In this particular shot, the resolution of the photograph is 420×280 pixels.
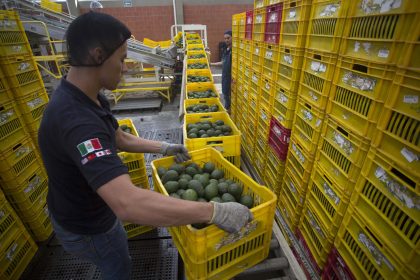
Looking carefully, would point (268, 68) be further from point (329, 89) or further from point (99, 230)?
point (99, 230)

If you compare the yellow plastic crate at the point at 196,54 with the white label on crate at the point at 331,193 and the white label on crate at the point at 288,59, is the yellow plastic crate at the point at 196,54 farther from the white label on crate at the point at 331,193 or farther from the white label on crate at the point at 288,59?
the white label on crate at the point at 331,193

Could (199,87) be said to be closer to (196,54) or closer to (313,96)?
(196,54)

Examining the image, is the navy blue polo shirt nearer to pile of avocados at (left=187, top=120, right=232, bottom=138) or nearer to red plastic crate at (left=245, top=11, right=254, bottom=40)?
pile of avocados at (left=187, top=120, right=232, bottom=138)

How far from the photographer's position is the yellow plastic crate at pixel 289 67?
90.4 inches

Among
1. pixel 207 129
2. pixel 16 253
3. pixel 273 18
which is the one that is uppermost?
pixel 273 18

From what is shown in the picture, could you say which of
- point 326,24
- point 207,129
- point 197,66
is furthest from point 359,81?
point 197,66

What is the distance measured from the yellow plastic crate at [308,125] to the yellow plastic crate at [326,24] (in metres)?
0.51

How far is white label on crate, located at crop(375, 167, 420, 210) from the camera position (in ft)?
3.76

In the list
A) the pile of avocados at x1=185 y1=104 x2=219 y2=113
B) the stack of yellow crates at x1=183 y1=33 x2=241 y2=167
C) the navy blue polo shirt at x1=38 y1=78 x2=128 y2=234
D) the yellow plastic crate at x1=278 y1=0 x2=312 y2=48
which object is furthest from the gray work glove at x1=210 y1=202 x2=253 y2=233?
the pile of avocados at x1=185 y1=104 x2=219 y2=113

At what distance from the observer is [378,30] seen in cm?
135

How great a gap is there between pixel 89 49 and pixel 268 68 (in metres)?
2.39

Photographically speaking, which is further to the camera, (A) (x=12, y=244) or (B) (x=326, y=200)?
(A) (x=12, y=244)

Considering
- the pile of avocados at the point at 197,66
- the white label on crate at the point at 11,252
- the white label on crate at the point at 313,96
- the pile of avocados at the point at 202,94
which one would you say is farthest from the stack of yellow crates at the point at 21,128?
the pile of avocados at the point at 197,66

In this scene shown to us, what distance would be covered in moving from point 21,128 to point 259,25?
3.24 metres
